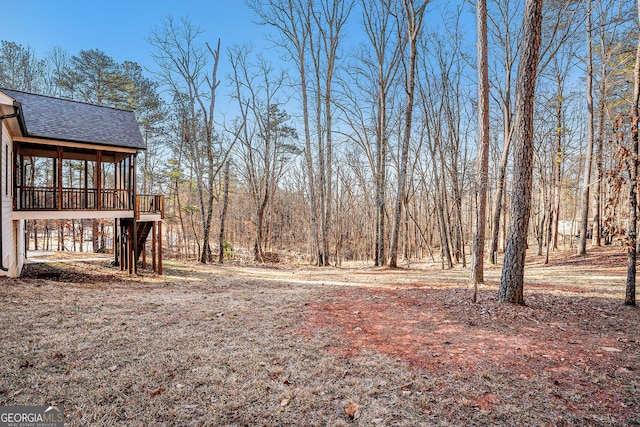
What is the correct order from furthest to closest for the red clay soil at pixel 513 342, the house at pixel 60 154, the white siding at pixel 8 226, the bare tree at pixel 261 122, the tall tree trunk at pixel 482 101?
the bare tree at pixel 261 122
the house at pixel 60 154
the white siding at pixel 8 226
the tall tree trunk at pixel 482 101
the red clay soil at pixel 513 342

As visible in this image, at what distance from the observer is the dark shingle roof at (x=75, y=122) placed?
30.9 ft

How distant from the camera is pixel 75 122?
34.2 feet

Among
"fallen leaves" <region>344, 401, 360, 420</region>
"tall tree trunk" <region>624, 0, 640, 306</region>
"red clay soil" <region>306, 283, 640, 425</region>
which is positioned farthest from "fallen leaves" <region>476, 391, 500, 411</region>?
"tall tree trunk" <region>624, 0, 640, 306</region>

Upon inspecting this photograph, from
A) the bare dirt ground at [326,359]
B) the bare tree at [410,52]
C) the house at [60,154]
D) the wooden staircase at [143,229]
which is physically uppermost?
the bare tree at [410,52]

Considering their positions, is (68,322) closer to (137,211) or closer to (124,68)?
(137,211)

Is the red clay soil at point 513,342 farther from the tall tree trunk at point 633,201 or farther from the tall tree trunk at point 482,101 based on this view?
the tall tree trunk at point 482,101

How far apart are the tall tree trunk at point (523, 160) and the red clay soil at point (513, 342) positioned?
58cm

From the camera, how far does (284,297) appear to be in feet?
24.3

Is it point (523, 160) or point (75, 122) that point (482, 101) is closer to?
point (523, 160)

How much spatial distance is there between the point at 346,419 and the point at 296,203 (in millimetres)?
32837

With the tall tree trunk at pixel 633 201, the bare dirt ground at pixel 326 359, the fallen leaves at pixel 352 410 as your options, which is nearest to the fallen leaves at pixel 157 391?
the bare dirt ground at pixel 326 359

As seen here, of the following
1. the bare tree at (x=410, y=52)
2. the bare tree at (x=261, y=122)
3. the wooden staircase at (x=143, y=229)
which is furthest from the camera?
the bare tree at (x=261, y=122)

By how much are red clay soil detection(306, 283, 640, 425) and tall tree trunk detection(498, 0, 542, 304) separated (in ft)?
1.91

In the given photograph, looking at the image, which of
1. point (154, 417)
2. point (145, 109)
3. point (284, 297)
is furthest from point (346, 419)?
A: point (145, 109)
